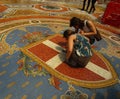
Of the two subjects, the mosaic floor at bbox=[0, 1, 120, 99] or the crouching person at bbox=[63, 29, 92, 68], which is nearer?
the mosaic floor at bbox=[0, 1, 120, 99]

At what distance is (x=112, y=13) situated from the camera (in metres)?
5.91

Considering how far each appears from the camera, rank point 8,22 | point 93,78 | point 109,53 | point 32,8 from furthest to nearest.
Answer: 1. point 32,8
2. point 8,22
3. point 109,53
4. point 93,78

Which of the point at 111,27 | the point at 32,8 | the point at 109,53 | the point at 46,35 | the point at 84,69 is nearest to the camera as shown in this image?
the point at 84,69

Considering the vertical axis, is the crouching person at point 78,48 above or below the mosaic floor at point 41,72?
above

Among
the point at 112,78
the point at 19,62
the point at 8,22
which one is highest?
the point at 8,22

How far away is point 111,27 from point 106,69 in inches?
120

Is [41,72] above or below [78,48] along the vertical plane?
below

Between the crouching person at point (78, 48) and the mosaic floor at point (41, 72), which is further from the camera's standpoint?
the crouching person at point (78, 48)

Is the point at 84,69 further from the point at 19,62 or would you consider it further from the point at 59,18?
the point at 59,18

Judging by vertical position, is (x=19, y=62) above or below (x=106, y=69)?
above

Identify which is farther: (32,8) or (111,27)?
(32,8)

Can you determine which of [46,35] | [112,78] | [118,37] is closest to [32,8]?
[46,35]

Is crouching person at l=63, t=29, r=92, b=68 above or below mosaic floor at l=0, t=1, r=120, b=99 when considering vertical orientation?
above

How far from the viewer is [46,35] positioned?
4340 mm
